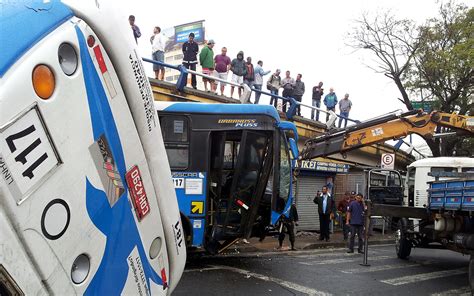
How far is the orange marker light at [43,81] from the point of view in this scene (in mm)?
1621

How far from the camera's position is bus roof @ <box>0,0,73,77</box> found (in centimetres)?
157

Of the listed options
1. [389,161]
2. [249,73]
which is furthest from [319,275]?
[249,73]

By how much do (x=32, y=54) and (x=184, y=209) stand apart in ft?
22.4

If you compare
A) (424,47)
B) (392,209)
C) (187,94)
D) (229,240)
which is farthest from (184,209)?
(424,47)

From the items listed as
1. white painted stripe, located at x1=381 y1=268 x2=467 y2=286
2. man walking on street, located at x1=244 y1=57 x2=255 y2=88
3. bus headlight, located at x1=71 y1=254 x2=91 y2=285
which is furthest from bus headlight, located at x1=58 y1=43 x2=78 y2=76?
man walking on street, located at x1=244 y1=57 x2=255 y2=88

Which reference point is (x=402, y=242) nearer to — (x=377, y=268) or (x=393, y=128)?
(x=377, y=268)

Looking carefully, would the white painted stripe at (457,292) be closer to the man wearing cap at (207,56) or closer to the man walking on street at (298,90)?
the man wearing cap at (207,56)

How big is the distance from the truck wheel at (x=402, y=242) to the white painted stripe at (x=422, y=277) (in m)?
1.34

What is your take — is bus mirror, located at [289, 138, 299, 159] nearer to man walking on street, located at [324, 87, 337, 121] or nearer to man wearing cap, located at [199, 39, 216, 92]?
man wearing cap, located at [199, 39, 216, 92]

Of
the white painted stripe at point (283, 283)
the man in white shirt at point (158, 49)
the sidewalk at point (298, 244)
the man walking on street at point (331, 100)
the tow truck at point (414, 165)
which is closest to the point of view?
the white painted stripe at point (283, 283)

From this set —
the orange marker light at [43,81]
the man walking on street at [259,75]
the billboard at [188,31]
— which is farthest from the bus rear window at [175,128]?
the billboard at [188,31]

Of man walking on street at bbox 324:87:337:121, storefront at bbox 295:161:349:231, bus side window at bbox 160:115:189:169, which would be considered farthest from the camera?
man walking on street at bbox 324:87:337:121

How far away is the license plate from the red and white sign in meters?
0.46

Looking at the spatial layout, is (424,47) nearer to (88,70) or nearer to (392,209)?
(392,209)
